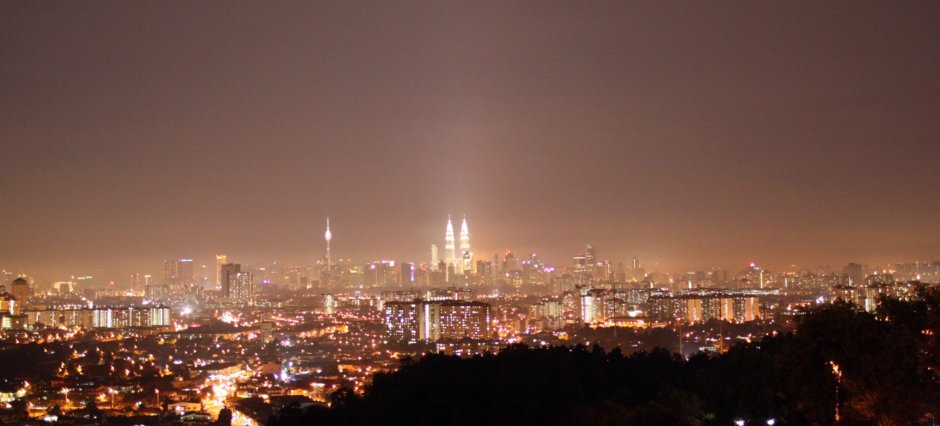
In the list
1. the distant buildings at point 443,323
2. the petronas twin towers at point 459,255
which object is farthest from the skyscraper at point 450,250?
the distant buildings at point 443,323

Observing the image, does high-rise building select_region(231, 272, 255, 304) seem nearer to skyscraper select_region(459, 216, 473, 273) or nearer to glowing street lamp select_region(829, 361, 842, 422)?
skyscraper select_region(459, 216, 473, 273)

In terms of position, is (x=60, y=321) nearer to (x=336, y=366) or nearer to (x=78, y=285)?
(x=336, y=366)

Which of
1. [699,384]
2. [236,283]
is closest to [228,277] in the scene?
[236,283]

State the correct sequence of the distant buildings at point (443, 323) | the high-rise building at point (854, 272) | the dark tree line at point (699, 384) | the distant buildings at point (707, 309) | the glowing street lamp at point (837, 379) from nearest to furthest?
the dark tree line at point (699, 384) < the glowing street lamp at point (837, 379) < the distant buildings at point (443, 323) < the distant buildings at point (707, 309) < the high-rise building at point (854, 272)

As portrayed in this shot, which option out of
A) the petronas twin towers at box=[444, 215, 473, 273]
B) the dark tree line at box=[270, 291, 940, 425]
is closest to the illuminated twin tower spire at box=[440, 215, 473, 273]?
the petronas twin towers at box=[444, 215, 473, 273]

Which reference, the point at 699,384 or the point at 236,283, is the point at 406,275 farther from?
the point at 699,384

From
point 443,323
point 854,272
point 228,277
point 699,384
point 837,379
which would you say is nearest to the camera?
point 837,379

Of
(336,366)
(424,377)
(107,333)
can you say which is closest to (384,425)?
(424,377)

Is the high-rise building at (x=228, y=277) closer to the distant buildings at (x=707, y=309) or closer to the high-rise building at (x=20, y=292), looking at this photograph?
the high-rise building at (x=20, y=292)
